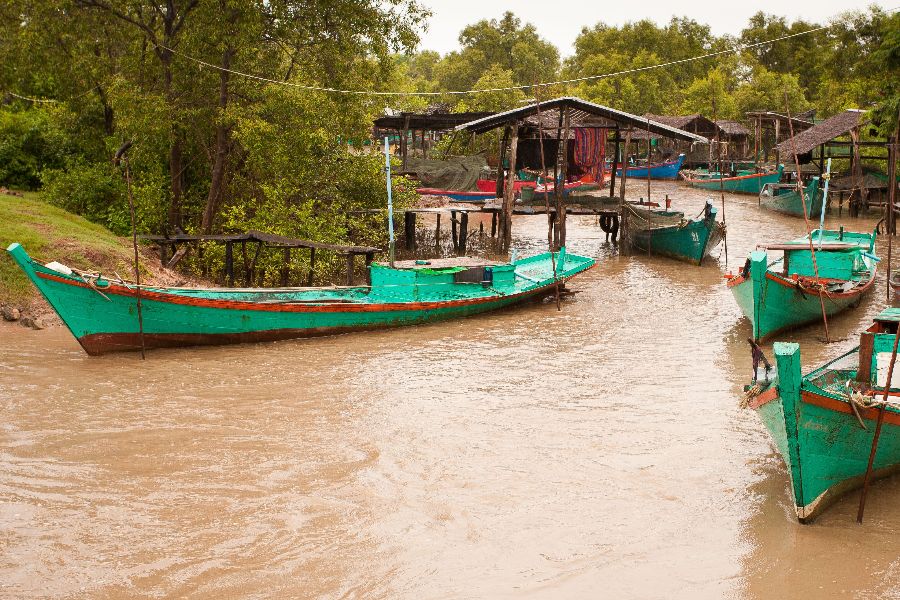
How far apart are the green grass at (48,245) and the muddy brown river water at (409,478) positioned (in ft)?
3.13

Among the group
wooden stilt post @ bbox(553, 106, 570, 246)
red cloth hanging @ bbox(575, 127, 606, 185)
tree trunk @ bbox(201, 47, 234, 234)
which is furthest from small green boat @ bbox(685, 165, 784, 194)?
tree trunk @ bbox(201, 47, 234, 234)

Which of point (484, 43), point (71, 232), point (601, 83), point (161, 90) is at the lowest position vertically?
point (71, 232)

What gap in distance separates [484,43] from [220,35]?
162ft

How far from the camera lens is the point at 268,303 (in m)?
13.1

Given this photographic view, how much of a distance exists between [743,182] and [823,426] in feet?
104

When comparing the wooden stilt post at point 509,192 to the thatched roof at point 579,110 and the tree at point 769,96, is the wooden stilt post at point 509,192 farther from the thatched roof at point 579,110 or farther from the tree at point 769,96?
the tree at point 769,96

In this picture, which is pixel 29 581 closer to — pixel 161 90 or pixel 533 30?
pixel 161 90

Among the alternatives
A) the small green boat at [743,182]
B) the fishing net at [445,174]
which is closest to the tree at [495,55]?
the small green boat at [743,182]

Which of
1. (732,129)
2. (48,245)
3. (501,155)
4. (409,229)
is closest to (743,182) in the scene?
(732,129)

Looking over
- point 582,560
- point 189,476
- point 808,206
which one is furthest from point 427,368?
point 808,206

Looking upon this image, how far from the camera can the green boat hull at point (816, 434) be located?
22.5 feet

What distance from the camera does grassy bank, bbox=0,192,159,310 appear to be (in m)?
13.8

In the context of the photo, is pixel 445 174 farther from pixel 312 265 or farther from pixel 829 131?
pixel 312 265

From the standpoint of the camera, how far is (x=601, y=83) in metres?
52.3
